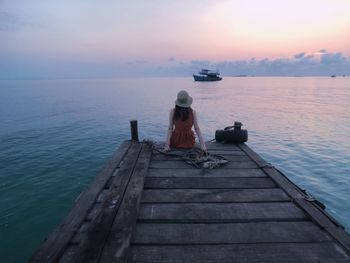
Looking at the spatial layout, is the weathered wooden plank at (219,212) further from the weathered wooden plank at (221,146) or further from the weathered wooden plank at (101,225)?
the weathered wooden plank at (221,146)

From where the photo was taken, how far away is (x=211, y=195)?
15.4 ft

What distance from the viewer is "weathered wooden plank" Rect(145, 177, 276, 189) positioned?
5098 mm

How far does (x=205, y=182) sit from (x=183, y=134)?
246 cm

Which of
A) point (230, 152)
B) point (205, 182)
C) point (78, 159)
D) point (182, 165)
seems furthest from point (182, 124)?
point (78, 159)

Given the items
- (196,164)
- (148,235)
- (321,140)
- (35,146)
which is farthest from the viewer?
(321,140)

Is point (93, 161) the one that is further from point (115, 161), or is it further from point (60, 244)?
point (60, 244)

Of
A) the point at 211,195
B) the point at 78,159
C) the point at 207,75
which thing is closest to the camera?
the point at 211,195

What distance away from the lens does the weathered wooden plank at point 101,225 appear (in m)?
2.93

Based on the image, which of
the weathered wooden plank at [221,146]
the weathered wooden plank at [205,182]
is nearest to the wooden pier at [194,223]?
the weathered wooden plank at [205,182]

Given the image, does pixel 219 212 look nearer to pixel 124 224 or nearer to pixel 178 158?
pixel 124 224

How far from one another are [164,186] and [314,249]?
2.77m

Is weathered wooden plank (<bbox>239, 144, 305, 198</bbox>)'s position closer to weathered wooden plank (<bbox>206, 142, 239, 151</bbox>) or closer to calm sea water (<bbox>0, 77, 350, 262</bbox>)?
weathered wooden plank (<bbox>206, 142, 239, 151</bbox>)

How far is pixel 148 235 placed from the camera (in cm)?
341

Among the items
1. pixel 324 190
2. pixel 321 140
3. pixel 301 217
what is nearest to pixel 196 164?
pixel 301 217
